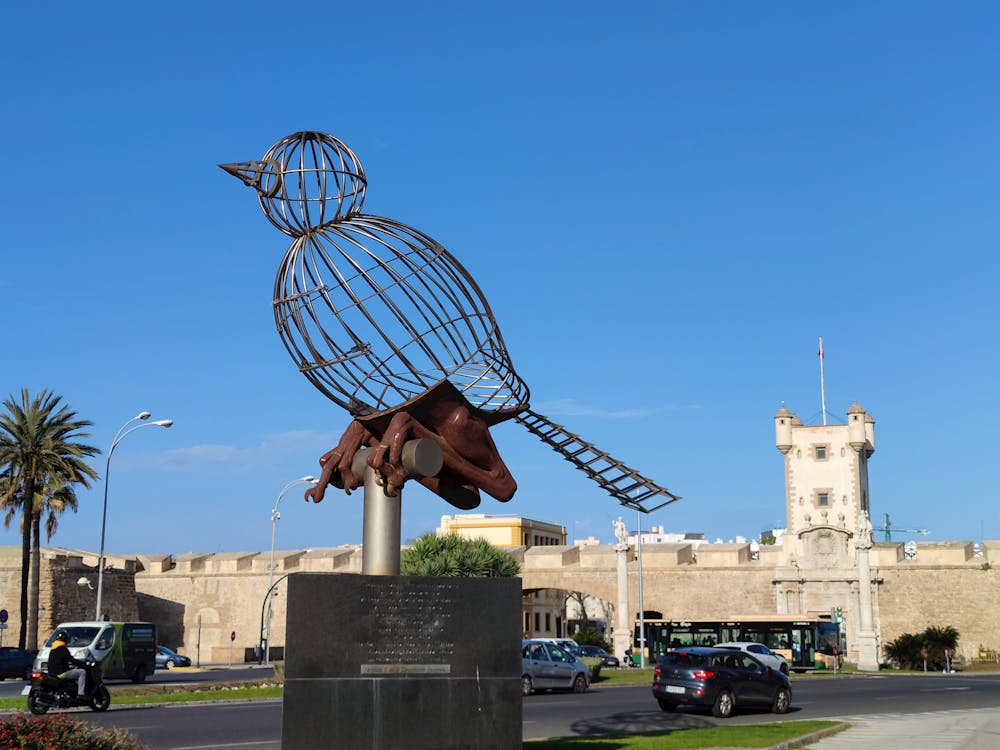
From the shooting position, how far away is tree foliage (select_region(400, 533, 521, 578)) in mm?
37344

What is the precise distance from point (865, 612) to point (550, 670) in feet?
92.0

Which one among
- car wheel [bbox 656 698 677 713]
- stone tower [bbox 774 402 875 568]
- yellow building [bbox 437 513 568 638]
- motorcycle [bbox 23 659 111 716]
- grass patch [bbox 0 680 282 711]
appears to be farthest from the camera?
yellow building [bbox 437 513 568 638]

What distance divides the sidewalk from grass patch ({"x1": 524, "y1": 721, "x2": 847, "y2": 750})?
0.59 meters

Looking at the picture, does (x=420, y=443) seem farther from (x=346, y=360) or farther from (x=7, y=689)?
(x=7, y=689)

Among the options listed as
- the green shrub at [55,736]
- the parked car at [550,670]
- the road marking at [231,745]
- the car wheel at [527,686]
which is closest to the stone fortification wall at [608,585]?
the parked car at [550,670]

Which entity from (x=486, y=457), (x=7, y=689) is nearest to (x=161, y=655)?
(x=7, y=689)

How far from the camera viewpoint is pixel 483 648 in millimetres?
11695

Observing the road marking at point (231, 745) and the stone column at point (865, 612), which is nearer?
the road marking at point (231, 745)

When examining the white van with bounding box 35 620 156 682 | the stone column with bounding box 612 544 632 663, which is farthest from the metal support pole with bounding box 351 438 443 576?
the stone column with bounding box 612 544 632 663

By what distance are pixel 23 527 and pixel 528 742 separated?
36.6m

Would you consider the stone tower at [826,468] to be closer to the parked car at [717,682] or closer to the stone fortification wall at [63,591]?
the stone fortification wall at [63,591]

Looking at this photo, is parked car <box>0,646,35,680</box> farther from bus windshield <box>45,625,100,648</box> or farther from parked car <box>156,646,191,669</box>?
parked car <box>156,646,191,669</box>

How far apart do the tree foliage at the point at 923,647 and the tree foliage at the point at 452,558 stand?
2184cm

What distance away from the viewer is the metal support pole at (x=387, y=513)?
468 inches
